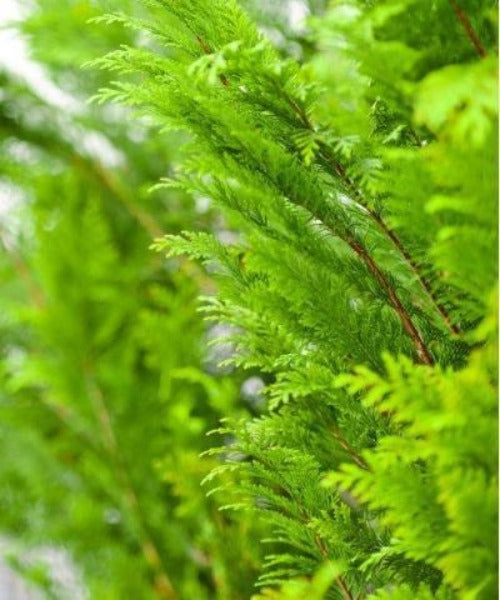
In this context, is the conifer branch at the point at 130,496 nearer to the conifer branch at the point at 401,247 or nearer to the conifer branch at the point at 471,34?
the conifer branch at the point at 401,247

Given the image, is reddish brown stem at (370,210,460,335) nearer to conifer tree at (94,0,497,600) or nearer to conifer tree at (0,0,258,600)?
conifer tree at (94,0,497,600)

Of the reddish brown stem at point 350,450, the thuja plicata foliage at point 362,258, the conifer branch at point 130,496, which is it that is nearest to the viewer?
the thuja plicata foliage at point 362,258

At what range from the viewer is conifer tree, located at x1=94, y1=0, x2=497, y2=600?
714mm

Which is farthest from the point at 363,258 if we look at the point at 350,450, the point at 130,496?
the point at 130,496

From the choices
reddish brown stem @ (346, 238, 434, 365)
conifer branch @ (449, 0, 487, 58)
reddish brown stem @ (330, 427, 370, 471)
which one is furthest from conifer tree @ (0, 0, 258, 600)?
conifer branch @ (449, 0, 487, 58)

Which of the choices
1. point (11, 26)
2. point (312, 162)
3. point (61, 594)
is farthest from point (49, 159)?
point (312, 162)

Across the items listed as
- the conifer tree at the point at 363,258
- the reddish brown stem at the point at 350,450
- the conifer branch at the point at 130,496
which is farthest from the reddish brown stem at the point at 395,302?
the conifer branch at the point at 130,496

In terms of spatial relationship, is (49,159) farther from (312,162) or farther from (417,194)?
(417,194)

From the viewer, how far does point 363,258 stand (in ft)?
3.10

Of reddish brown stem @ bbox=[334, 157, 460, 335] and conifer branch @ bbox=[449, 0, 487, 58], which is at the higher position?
conifer branch @ bbox=[449, 0, 487, 58]

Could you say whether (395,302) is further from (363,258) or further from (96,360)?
(96,360)

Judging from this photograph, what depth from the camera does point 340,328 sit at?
923mm

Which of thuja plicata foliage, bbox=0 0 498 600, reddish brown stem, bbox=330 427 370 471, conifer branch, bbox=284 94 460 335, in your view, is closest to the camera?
thuja plicata foliage, bbox=0 0 498 600

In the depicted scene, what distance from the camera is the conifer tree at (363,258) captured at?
71cm
